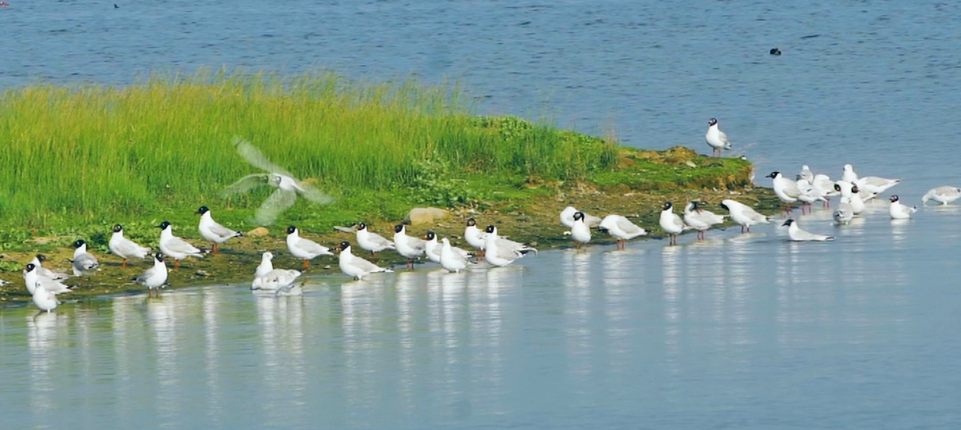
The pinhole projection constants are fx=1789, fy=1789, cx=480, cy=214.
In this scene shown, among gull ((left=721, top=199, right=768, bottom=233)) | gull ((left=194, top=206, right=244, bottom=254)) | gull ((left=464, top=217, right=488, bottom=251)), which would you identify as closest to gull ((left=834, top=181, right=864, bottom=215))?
gull ((left=721, top=199, right=768, bottom=233))

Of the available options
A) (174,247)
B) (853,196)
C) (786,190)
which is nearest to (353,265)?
(174,247)

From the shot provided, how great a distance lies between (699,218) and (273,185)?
503cm

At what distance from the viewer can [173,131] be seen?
21.8 metres

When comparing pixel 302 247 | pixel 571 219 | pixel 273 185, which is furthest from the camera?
pixel 273 185

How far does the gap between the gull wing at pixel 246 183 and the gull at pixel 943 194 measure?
867 centimetres

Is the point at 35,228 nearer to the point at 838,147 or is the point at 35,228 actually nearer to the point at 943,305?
the point at 943,305

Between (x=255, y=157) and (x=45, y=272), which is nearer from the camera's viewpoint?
(x=45, y=272)

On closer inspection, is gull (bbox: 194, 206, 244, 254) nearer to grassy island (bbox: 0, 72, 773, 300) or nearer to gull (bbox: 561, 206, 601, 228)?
grassy island (bbox: 0, 72, 773, 300)

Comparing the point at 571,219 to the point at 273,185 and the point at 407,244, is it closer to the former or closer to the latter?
the point at 407,244

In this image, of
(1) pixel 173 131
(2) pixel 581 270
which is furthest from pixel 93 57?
(2) pixel 581 270

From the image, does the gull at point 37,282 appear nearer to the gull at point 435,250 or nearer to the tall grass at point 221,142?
the tall grass at point 221,142

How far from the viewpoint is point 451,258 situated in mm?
18078

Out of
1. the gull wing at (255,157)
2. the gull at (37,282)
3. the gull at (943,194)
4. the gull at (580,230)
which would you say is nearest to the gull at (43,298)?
the gull at (37,282)

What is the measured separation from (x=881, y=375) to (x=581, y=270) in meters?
5.79
